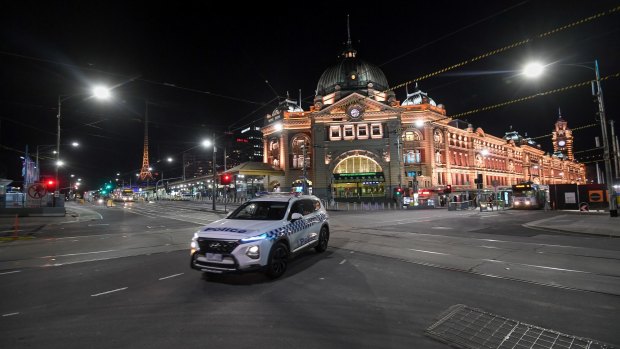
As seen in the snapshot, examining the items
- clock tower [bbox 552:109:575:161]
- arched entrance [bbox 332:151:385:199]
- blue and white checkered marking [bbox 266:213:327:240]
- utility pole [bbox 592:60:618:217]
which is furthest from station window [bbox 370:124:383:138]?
clock tower [bbox 552:109:575:161]

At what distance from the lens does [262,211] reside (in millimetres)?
9008

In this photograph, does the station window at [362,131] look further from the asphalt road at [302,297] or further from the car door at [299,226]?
the car door at [299,226]

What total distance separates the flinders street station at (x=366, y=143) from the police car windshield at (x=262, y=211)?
40024 mm

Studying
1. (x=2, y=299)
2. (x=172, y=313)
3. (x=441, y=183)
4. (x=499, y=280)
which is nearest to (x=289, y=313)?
(x=172, y=313)

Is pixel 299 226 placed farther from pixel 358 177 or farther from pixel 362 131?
pixel 362 131

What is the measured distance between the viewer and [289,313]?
532 centimetres

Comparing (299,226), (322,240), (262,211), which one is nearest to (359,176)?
(322,240)

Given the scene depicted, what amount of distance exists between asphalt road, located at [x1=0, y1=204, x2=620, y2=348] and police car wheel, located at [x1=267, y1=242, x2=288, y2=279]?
0.25m

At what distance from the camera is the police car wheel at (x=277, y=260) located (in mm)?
7145

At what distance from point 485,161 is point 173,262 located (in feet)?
270

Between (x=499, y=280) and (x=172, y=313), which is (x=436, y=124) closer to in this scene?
(x=499, y=280)

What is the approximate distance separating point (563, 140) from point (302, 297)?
588 ft

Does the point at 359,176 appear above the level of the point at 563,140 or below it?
below

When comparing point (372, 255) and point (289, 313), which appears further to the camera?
point (372, 255)
